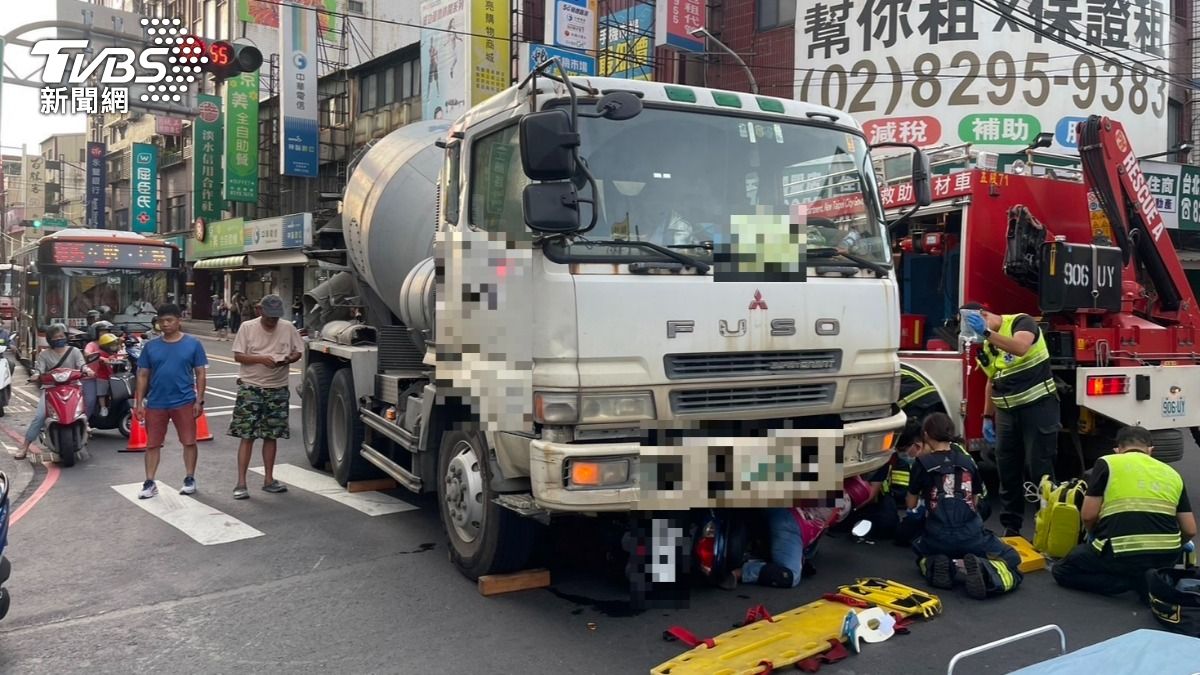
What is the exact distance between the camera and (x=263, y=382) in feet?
25.2

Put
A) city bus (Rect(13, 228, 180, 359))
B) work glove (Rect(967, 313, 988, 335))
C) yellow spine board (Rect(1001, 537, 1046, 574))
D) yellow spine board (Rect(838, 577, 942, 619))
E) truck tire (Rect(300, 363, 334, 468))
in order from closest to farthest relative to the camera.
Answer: yellow spine board (Rect(838, 577, 942, 619)), yellow spine board (Rect(1001, 537, 1046, 574)), work glove (Rect(967, 313, 988, 335)), truck tire (Rect(300, 363, 334, 468)), city bus (Rect(13, 228, 180, 359))

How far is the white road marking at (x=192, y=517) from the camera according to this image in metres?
6.57

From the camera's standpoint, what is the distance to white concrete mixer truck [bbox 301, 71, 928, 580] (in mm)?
4328

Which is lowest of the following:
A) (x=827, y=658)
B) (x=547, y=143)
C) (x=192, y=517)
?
(x=192, y=517)

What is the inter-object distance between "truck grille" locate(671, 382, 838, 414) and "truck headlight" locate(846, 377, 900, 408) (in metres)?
0.14

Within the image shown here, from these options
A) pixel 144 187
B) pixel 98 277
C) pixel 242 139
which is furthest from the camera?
pixel 144 187

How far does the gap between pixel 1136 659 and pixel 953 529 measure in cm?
287

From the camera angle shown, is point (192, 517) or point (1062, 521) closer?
point (1062, 521)

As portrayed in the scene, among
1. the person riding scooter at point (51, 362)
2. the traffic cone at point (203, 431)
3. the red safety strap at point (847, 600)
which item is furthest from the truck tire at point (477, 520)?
the traffic cone at point (203, 431)

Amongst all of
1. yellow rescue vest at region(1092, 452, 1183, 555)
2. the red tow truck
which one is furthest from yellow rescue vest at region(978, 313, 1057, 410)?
yellow rescue vest at region(1092, 452, 1183, 555)

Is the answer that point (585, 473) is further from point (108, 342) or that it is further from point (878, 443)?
point (108, 342)

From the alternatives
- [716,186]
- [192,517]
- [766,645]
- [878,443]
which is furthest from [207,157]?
[766,645]

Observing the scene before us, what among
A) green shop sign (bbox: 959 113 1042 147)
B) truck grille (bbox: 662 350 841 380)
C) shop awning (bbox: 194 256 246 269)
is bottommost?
truck grille (bbox: 662 350 841 380)

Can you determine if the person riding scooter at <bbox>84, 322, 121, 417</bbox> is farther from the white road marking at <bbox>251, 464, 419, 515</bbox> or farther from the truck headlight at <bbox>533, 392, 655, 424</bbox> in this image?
the truck headlight at <bbox>533, 392, 655, 424</bbox>
